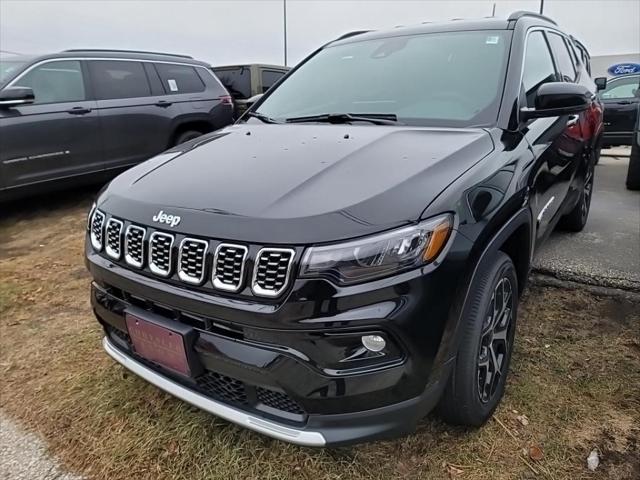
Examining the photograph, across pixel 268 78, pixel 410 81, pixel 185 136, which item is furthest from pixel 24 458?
pixel 268 78

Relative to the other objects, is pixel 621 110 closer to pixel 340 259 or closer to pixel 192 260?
pixel 340 259

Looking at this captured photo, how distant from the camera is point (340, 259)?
4.83 feet

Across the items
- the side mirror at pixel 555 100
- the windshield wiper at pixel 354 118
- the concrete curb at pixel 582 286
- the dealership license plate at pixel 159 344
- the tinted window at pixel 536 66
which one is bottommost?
the concrete curb at pixel 582 286

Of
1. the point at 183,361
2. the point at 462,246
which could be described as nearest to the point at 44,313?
the point at 183,361

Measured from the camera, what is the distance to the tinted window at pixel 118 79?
5.52m

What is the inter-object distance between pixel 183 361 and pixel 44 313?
2.04 meters

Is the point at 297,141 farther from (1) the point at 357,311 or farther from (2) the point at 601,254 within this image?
(2) the point at 601,254

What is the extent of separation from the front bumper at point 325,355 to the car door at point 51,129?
4001mm

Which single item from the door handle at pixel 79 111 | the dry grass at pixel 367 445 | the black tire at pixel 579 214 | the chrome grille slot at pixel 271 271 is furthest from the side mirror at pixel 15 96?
the black tire at pixel 579 214

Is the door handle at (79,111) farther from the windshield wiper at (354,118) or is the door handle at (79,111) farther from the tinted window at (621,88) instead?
the tinted window at (621,88)

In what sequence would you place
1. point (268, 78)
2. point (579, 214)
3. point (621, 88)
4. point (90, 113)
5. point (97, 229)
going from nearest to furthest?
point (97, 229)
point (579, 214)
point (90, 113)
point (621, 88)
point (268, 78)

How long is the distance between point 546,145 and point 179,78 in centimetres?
509

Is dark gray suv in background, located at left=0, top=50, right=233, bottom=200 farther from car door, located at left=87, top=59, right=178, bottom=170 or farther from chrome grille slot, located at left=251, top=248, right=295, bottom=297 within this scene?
chrome grille slot, located at left=251, top=248, right=295, bottom=297

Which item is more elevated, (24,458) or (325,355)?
(325,355)
